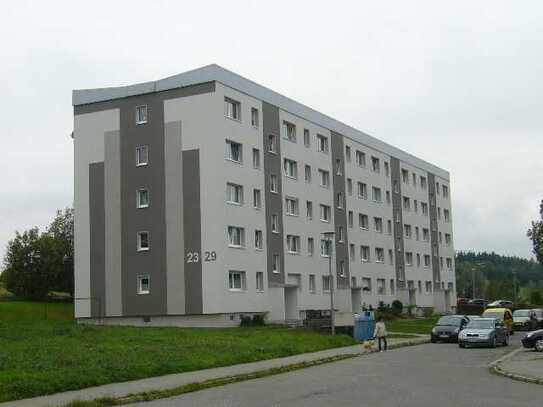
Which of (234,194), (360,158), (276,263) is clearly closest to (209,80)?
(234,194)

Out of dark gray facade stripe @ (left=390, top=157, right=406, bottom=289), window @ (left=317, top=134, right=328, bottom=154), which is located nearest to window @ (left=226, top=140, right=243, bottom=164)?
window @ (left=317, top=134, right=328, bottom=154)

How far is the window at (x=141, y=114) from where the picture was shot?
167ft

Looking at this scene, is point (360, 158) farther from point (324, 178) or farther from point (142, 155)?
point (142, 155)

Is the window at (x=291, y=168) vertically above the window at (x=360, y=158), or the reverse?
the window at (x=360, y=158)

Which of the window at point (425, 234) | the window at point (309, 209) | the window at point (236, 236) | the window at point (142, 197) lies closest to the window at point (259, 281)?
the window at point (236, 236)

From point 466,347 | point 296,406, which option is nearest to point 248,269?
point 466,347

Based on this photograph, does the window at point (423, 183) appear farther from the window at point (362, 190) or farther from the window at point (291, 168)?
the window at point (291, 168)

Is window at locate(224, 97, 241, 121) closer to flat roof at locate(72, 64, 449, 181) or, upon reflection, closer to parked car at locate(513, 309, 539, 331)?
flat roof at locate(72, 64, 449, 181)

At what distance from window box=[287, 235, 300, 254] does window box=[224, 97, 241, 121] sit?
32.6 ft

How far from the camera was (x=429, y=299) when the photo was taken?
83.1m

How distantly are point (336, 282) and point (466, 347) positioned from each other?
2697cm

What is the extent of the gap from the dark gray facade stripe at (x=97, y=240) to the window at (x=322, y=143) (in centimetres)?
1789

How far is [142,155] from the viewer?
1998 inches

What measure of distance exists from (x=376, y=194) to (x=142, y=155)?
28689mm
